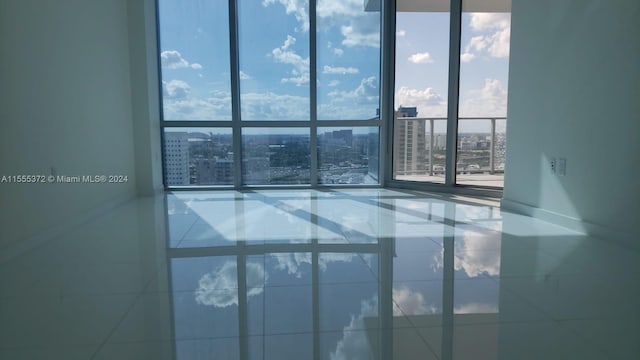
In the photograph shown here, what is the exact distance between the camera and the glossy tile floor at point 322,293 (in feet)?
4.33

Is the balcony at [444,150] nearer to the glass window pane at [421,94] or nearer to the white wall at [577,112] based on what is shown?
the glass window pane at [421,94]

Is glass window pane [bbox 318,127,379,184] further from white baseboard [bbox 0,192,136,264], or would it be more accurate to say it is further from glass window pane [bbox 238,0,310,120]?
white baseboard [bbox 0,192,136,264]

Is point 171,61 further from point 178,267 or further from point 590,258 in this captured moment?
point 590,258

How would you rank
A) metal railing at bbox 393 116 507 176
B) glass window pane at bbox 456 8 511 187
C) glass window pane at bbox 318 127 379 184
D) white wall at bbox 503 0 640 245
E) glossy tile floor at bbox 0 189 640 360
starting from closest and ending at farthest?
glossy tile floor at bbox 0 189 640 360, white wall at bbox 503 0 640 245, glass window pane at bbox 456 8 511 187, metal railing at bbox 393 116 507 176, glass window pane at bbox 318 127 379 184

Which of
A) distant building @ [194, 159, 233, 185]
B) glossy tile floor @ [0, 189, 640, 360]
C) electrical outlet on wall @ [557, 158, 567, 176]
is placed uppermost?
electrical outlet on wall @ [557, 158, 567, 176]

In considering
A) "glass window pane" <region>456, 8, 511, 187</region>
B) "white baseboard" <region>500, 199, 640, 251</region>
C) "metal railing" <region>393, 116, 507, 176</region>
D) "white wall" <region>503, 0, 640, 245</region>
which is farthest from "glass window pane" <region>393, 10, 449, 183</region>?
"white baseboard" <region>500, 199, 640, 251</region>

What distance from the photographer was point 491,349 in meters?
1.29

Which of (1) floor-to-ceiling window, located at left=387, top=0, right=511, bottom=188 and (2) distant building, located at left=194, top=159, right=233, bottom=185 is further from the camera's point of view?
(2) distant building, located at left=194, top=159, right=233, bottom=185

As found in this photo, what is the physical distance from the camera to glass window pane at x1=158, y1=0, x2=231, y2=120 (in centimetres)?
516

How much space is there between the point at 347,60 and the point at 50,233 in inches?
156

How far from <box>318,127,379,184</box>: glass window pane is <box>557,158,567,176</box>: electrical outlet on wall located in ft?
8.79

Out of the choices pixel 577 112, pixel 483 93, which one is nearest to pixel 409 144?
pixel 483 93

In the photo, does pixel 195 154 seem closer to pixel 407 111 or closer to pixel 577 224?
pixel 407 111

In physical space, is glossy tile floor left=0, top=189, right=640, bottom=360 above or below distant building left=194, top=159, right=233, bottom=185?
below
